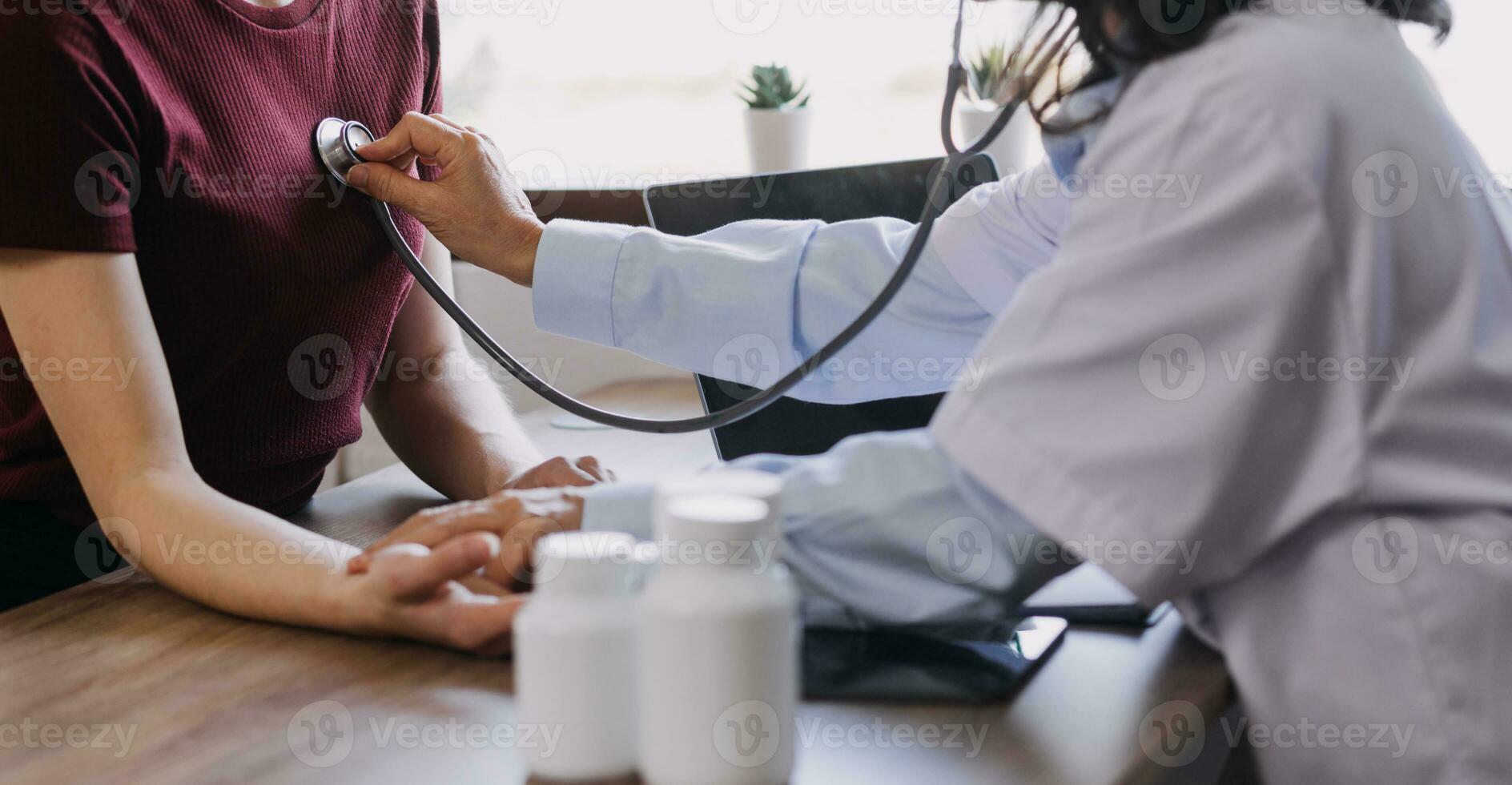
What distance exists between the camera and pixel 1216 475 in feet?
2.07

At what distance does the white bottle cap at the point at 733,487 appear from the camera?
52 cm

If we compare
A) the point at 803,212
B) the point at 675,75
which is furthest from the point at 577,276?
the point at 675,75

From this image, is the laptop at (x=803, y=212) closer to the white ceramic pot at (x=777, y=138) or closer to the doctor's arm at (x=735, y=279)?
the doctor's arm at (x=735, y=279)

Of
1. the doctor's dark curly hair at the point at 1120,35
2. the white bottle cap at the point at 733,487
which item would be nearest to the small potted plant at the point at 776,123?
the doctor's dark curly hair at the point at 1120,35

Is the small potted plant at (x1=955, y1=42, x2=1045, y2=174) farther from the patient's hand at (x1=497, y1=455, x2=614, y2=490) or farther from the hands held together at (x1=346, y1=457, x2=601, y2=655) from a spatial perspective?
the hands held together at (x1=346, y1=457, x2=601, y2=655)

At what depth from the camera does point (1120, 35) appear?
2.45 feet

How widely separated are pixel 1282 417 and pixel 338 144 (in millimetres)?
870

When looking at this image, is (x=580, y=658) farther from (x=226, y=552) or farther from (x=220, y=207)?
(x=220, y=207)

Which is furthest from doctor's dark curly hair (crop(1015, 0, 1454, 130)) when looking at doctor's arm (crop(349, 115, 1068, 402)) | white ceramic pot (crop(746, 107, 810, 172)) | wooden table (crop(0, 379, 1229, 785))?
white ceramic pot (crop(746, 107, 810, 172))

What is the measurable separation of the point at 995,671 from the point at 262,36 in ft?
2.84

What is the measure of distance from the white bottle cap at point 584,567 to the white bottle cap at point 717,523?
2 cm

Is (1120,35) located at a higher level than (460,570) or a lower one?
higher

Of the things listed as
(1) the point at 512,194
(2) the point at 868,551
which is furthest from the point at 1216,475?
(1) the point at 512,194

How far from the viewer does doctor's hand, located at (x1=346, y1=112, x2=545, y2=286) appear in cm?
113
